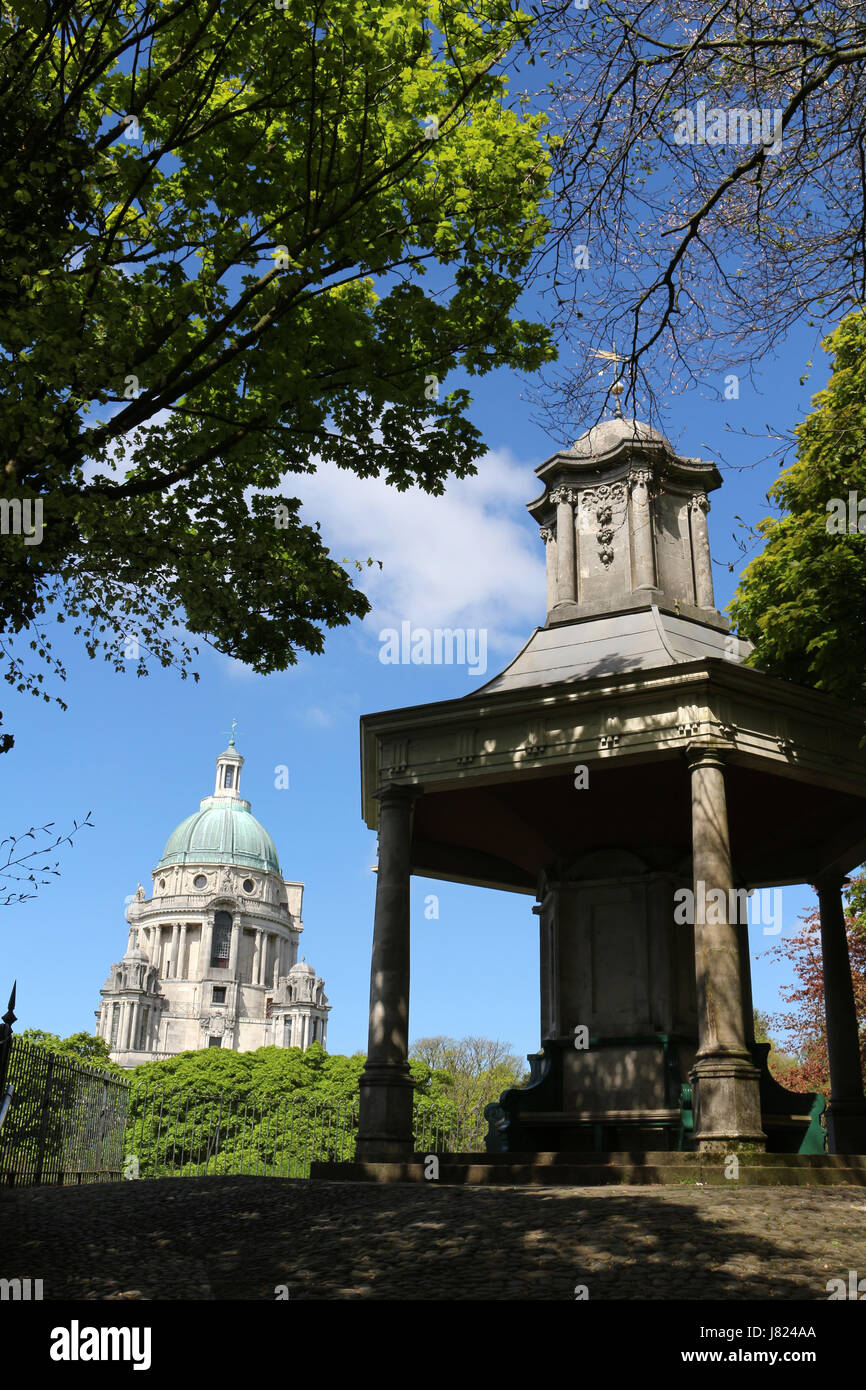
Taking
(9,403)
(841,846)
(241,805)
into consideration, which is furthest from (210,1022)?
(9,403)

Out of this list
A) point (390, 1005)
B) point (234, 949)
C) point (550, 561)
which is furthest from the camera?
point (234, 949)

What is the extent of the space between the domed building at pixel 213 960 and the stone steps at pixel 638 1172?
119393 millimetres

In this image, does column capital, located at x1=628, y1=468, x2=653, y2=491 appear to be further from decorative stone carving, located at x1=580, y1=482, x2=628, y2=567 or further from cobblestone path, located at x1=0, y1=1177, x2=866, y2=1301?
cobblestone path, located at x1=0, y1=1177, x2=866, y2=1301

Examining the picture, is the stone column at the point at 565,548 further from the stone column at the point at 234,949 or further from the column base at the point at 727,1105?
the stone column at the point at 234,949

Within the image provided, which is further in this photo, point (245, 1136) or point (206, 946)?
point (206, 946)

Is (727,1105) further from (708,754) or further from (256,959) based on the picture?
(256,959)

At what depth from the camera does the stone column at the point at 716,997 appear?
12.6 m

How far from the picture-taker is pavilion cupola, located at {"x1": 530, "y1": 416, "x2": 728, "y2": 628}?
19469mm

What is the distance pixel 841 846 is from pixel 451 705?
7.86m

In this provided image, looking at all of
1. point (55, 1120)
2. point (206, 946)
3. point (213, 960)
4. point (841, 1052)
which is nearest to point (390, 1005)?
point (55, 1120)

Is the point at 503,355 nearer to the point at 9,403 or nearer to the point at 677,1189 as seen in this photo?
the point at 9,403

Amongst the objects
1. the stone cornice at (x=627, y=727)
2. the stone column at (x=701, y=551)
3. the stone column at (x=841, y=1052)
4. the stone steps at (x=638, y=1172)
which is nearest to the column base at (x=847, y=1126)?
the stone column at (x=841, y=1052)

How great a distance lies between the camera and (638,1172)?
12.3 metres

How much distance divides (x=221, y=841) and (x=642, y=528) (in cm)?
12904
